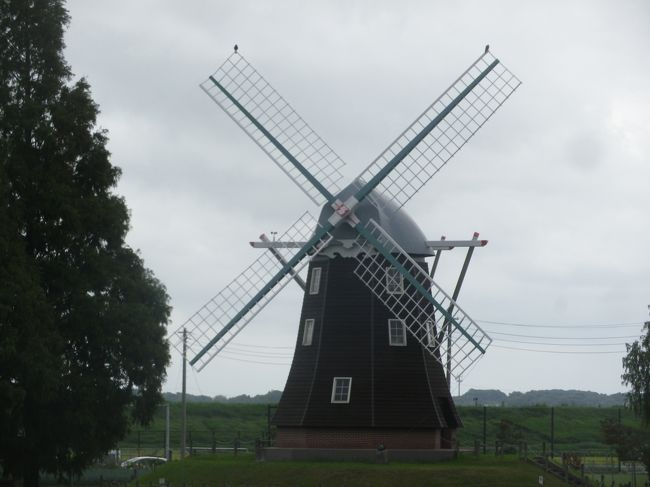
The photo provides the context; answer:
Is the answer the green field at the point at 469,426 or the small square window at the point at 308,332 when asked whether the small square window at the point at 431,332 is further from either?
the green field at the point at 469,426

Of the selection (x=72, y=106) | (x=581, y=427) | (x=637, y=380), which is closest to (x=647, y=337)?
(x=637, y=380)

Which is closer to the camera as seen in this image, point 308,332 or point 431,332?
point 431,332

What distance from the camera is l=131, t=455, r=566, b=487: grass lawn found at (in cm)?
3266

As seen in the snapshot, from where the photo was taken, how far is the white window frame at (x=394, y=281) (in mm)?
36125

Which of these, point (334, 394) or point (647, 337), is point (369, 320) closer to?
point (334, 394)

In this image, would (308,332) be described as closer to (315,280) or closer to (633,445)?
(315,280)

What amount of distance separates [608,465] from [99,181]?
34.3 m

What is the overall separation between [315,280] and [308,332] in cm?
171

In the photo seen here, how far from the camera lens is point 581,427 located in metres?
88.0

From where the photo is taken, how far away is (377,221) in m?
36.3

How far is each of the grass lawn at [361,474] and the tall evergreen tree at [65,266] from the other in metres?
3.60

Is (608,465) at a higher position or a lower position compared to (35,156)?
lower

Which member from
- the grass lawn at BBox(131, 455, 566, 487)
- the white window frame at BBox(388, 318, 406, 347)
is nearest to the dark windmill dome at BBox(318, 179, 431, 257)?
the white window frame at BBox(388, 318, 406, 347)

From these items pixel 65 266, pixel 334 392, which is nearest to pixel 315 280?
pixel 334 392
